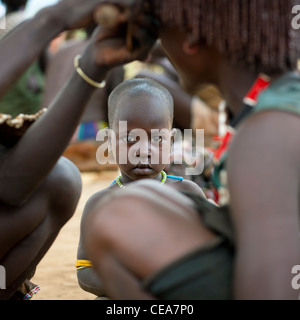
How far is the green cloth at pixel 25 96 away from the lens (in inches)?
251

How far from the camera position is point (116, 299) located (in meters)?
1.61

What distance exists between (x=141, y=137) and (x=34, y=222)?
0.74 metres

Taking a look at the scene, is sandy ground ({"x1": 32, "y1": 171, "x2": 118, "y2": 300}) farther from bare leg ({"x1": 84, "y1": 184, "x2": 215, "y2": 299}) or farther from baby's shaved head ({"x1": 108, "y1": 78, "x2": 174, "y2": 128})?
bare leg ({"x1": 84, "y1": 184, "x2": 215, "y2": 299})

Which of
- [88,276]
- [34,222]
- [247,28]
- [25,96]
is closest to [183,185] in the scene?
→ [88,276]

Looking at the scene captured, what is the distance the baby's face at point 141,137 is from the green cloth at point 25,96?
12.2 ft

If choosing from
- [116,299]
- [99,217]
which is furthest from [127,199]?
[116,299]

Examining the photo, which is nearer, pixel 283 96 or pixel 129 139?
pixel 283 96

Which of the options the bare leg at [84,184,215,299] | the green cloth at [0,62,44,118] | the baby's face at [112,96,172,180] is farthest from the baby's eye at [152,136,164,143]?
the green cloth at [0,62,44,118]

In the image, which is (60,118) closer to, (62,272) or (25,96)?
(62,272)

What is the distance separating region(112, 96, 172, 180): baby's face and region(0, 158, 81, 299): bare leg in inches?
16.5

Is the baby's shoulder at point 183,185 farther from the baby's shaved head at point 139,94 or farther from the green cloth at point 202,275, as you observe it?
the green cloth at point 202,275

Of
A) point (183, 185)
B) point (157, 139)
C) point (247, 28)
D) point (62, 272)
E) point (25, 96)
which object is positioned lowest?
point (25, 96)

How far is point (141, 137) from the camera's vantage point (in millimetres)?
2744

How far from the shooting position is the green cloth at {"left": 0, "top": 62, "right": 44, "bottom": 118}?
6375 mm
